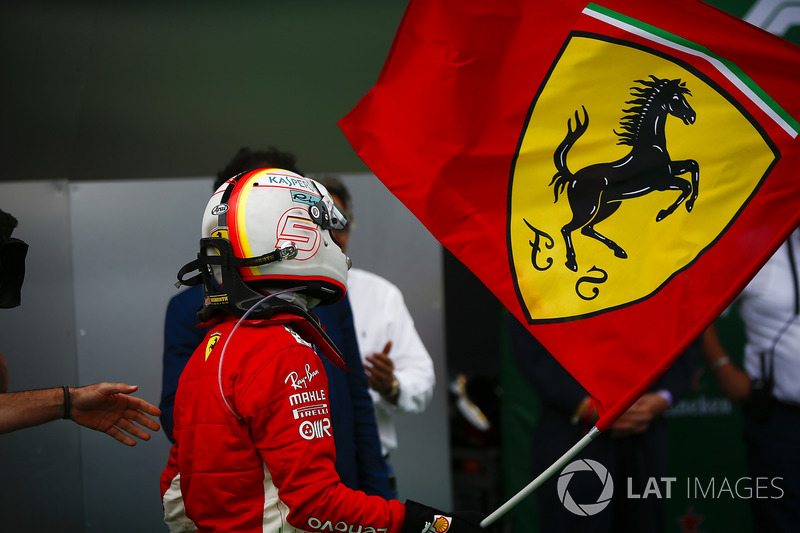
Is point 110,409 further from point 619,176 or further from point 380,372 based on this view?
point 619,176

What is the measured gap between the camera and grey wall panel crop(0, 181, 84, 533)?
303 centimetres

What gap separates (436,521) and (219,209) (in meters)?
0.90

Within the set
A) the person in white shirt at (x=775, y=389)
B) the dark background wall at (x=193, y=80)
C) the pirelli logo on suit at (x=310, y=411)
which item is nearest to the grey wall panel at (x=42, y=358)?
the dark background wall at (x=193, y=80)

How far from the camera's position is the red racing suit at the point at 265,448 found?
1673 mm

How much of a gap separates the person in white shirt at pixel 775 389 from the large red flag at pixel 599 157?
1.42 meters

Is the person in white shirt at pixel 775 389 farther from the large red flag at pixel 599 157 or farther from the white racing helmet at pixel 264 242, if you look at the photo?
the white racing helmet at pixel 264 242

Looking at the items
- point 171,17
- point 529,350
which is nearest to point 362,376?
point 529,350

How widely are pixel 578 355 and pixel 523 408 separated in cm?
198

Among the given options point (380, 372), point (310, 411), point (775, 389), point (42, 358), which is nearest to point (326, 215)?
point (310, 411)

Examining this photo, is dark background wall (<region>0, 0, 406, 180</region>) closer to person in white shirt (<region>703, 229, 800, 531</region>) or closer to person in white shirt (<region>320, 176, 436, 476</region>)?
person in white shirt (<region>320, 176, 436, 476</region>)

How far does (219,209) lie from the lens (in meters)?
1.90

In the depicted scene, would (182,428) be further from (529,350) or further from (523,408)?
(523,408)

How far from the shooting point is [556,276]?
82.9 inches

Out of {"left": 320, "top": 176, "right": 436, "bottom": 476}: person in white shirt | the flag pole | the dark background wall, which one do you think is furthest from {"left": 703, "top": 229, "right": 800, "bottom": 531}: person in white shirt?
the dark background wall
